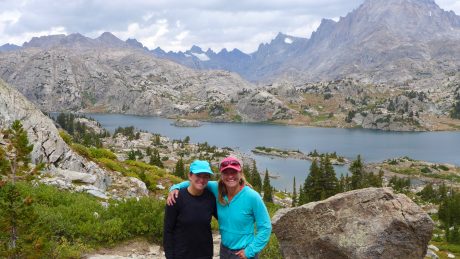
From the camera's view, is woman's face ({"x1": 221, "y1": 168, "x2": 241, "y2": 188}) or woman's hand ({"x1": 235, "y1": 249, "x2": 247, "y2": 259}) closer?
woman's face ({"x1": 221, "y1": 168, "x2": 241, "y2": 188})

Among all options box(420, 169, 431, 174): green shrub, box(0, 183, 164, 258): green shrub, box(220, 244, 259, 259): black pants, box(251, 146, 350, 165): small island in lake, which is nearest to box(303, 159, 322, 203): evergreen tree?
box(0, 183, 164, 258): green shrub

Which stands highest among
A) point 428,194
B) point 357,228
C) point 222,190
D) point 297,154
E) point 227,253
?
point 222,190

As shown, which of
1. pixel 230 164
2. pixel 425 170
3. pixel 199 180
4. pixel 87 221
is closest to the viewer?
pixel 230 164

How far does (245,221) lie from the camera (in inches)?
324

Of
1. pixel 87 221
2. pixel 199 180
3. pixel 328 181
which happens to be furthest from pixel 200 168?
pixel 328 181

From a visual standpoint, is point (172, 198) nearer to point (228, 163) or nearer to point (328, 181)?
point (228, 163)

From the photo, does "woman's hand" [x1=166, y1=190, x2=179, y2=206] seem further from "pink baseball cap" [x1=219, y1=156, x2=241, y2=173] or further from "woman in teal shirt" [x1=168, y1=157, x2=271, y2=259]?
"pink baseball cap" [x1=219, y1=156, x2=241, y2=173]

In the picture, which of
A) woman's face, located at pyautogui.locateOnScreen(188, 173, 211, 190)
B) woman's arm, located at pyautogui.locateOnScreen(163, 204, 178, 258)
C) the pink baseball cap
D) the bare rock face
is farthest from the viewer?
the bare rock face

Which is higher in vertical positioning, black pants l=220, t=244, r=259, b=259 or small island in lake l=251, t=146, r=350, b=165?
black pants l=220, t=244, r=259, b=259

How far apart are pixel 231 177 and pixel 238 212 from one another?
737mm

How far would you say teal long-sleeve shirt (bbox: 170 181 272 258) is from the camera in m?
8.12

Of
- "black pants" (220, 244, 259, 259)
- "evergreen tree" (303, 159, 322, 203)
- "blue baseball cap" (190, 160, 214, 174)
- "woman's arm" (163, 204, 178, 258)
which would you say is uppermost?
"blue baseball cap" (190, 160, 214, 174)

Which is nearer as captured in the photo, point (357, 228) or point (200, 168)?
point (200, 168)

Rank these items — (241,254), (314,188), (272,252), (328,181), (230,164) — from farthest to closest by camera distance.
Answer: (328,181) → (314,188) → (272,252) → (241,254) → (230,164)
